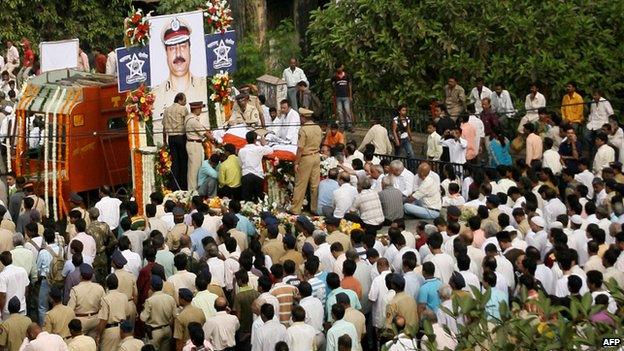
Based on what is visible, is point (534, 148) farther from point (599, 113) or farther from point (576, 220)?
point (576, 220)

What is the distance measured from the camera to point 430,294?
66.7 feet

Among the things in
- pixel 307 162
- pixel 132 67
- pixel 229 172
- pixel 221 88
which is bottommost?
pixel 229 172

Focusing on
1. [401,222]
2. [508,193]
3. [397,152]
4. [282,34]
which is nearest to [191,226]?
[401,222]

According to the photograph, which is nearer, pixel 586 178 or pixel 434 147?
pixel 586 178

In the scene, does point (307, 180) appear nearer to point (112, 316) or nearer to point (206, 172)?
point (206, 172)

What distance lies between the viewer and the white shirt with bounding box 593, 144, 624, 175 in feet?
89.0

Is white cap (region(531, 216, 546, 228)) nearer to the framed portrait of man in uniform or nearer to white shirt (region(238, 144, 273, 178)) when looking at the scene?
white shirt (region(238, 144, 273, 178))

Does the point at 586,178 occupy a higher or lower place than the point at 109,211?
higher

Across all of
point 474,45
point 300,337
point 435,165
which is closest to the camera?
point 300,337

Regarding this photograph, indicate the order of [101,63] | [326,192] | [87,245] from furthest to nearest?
[101,63]
[326,192]
[87,245]

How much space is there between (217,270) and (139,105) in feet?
23.9

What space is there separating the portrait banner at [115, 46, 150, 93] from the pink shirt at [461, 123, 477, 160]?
563cm

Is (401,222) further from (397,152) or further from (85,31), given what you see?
(85,31)

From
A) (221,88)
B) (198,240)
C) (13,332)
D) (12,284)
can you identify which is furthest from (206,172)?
(13,332)
